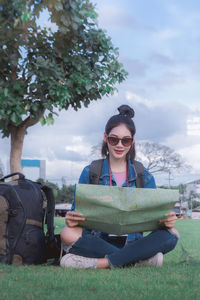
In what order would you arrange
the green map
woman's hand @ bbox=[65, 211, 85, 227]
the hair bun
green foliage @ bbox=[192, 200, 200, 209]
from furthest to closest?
green foliage @ bbox=[192, 200, 200, 209]
the hair bun
woman's hand @ bbox=[65, 211, 85, 227]
the green map

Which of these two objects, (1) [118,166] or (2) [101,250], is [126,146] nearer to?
(1) [118,166]

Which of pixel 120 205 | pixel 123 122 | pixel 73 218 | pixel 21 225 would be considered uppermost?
pixel 123 122

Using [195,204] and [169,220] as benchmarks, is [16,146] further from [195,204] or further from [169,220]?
[195,204]

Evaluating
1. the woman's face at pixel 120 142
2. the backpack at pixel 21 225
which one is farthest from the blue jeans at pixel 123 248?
the woman's face at pixel 120 142

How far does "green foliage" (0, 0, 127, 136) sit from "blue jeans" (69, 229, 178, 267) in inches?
156

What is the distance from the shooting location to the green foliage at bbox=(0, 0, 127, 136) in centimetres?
672

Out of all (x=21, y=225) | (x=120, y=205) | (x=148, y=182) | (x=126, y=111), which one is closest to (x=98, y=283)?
(x=120, y=205)

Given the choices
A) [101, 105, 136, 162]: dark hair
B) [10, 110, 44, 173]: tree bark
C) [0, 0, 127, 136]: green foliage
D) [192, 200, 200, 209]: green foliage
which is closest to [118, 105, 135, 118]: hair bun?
[101, 105, 136, 162]: dark hair

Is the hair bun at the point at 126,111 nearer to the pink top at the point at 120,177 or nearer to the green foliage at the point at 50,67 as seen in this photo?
the pink top at the point at 120,177

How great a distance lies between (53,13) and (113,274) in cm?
385

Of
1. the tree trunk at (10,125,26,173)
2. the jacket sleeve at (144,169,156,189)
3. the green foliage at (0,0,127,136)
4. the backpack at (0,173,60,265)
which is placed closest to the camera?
the backpack at (0,173,60,265)

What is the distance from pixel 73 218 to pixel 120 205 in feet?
1.17

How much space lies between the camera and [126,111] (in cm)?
363

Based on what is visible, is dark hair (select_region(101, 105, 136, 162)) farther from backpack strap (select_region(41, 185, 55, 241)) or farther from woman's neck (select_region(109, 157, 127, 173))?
backpack strap (select_region(41, 185, 55, 241))
